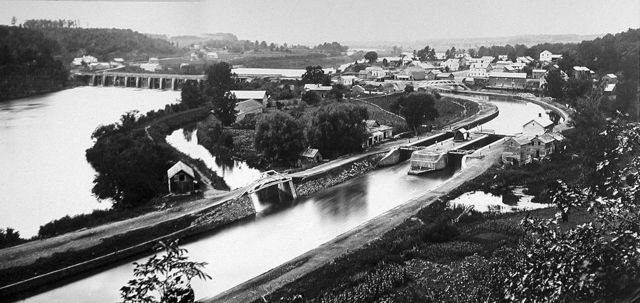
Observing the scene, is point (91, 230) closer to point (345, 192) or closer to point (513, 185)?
point (345, 192)

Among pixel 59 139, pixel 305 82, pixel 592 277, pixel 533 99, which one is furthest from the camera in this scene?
pixel 533 99

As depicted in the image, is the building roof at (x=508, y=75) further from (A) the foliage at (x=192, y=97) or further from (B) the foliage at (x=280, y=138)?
(B) the foliage at (x=280, y=138)

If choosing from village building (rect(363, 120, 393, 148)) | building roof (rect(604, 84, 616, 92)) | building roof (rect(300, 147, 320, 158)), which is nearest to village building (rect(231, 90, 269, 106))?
village building (rect(363, 120, 393, 148))

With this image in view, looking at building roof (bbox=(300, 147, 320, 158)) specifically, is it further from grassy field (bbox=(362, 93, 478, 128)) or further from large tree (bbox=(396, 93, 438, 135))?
grassy field (bbox=(362, 93, 478, 128))

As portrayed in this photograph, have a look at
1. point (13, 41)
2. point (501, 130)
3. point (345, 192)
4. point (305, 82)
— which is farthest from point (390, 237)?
point (305, 82)

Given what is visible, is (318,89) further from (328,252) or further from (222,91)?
(328,252)

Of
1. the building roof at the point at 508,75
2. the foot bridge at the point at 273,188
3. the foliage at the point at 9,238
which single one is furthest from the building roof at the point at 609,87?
the foliage at the point at 9,238
